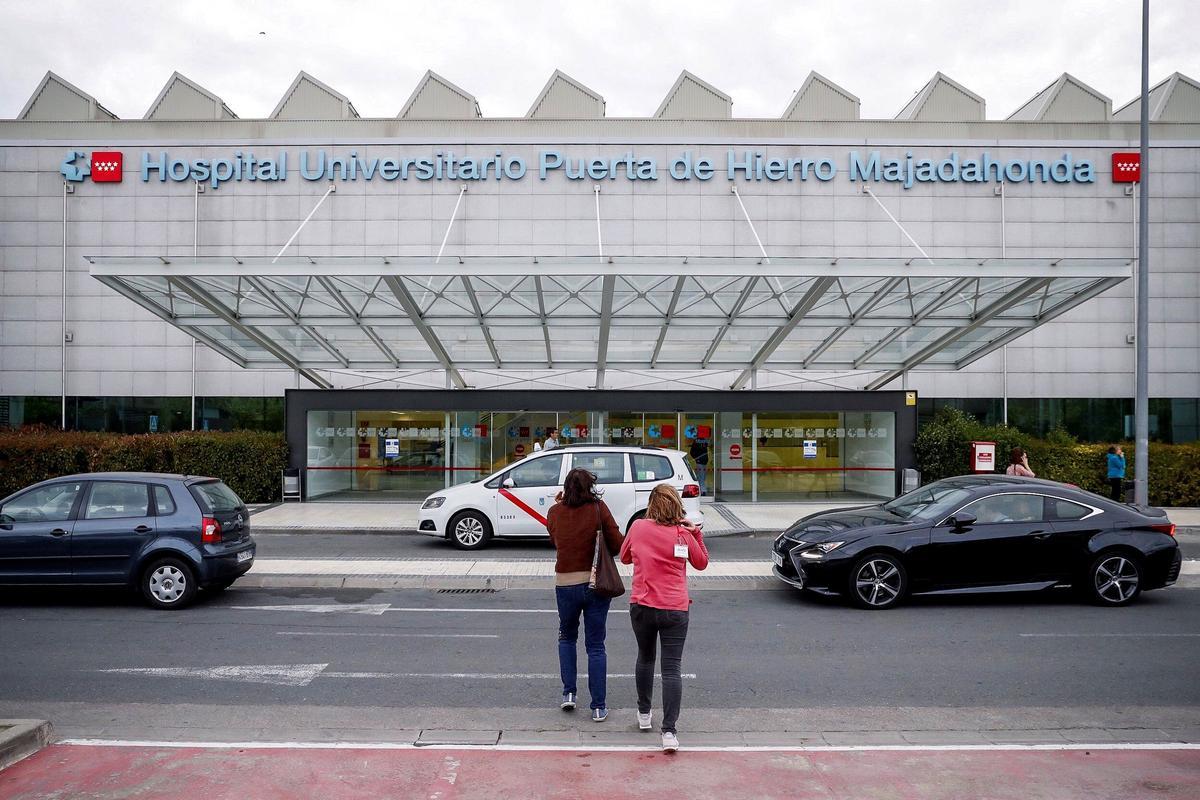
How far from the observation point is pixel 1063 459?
1953 cm

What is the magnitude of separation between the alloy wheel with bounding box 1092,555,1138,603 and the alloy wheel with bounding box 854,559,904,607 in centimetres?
237

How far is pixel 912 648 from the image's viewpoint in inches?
298

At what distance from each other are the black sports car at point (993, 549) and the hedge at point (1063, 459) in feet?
34.5

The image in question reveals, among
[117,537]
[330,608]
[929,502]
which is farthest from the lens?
[929,502]

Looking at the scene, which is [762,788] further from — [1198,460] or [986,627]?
[1198,460]

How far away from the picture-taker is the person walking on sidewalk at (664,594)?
4.95 meters

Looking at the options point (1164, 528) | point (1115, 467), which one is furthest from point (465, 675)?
point (1115, 467)

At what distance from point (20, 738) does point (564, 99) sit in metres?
25.3

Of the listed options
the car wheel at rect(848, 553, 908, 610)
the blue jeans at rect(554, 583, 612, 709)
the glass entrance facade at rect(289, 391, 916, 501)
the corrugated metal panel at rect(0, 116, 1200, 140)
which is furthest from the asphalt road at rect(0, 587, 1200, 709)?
the corrugated metal panel at rect(0, 116, 1200, 140)

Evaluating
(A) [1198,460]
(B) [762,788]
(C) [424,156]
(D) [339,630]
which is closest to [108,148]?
(C) [424,156]

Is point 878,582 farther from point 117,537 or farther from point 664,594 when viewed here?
point 117,537

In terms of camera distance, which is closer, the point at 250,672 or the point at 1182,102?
the point at 250,672

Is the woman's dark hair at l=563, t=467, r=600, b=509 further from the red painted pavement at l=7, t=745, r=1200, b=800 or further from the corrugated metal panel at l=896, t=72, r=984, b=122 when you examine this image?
the corrugated metal panel at l=896, t=72, r=984, b=122

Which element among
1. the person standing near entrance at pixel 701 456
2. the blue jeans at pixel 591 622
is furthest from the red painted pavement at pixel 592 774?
the person standing near entrance at pixel 701 456
